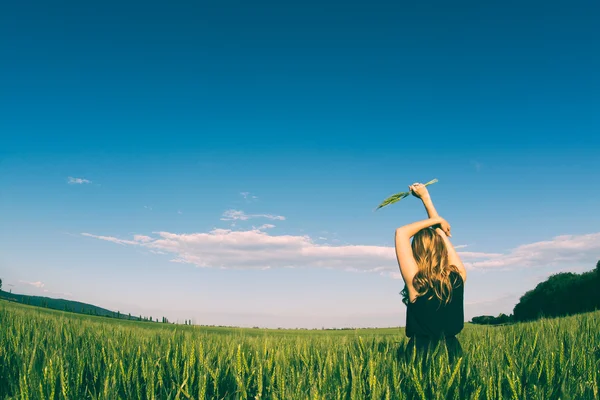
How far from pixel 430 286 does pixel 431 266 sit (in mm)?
243

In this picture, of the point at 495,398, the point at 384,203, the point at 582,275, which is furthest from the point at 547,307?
the point at 495,398

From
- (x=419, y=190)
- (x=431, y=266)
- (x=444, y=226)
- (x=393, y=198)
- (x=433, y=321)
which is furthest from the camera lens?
(x=393, y=198)

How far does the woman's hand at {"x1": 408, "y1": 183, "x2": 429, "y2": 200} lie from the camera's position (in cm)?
553

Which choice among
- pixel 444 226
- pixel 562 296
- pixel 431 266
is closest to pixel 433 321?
pixel 431 266

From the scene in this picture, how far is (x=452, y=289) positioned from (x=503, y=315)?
31.7m

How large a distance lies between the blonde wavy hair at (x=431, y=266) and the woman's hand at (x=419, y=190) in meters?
0.60

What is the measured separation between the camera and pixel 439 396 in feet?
8.13

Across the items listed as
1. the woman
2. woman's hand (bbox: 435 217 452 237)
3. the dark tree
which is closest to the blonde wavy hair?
the woman

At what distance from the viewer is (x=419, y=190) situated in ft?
18.2

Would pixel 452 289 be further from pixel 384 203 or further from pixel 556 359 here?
pixel 384 203

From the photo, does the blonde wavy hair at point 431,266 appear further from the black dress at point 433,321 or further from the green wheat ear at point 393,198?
the green wheat ear at point 393,198

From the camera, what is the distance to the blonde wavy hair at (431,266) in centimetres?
464

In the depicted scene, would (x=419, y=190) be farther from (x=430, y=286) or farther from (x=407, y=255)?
(x=430, y=286)

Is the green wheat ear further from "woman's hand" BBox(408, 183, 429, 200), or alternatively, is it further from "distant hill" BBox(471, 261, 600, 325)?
"distant hill" BBox(471, 261, 600, 325)
